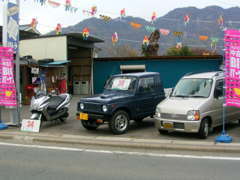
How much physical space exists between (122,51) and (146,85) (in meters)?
51.6

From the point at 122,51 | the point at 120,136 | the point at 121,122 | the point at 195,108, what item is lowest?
the point at 120,136

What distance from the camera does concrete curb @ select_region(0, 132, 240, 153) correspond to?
7652mm

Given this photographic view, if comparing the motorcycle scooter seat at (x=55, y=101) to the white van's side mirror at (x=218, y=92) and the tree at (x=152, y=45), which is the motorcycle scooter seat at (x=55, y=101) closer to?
the white van's side mirror at (x=218, y=92)

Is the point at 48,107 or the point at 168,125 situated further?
the point at 48,107

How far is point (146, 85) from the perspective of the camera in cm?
1089

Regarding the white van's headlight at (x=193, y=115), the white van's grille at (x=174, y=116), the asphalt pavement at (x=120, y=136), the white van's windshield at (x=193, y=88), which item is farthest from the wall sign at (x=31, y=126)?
the white van's headlight at (x=193, y=115)

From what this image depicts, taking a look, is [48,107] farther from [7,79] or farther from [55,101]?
[7,79]

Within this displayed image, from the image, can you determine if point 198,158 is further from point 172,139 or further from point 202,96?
point 202,96

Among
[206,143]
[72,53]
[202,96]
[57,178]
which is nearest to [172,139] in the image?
[206,143]

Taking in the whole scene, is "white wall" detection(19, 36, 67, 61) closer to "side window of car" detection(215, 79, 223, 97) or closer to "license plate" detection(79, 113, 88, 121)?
"license plate" detection(79, 113, 88, 121)

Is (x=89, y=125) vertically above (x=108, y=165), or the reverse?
(x=89, y=125)

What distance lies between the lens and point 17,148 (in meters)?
8.22

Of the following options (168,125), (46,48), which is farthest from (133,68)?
(168,125)


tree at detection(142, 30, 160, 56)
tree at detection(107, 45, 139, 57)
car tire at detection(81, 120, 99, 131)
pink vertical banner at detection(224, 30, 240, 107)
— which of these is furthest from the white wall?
tree at detection(107, 45, 139, 57)
